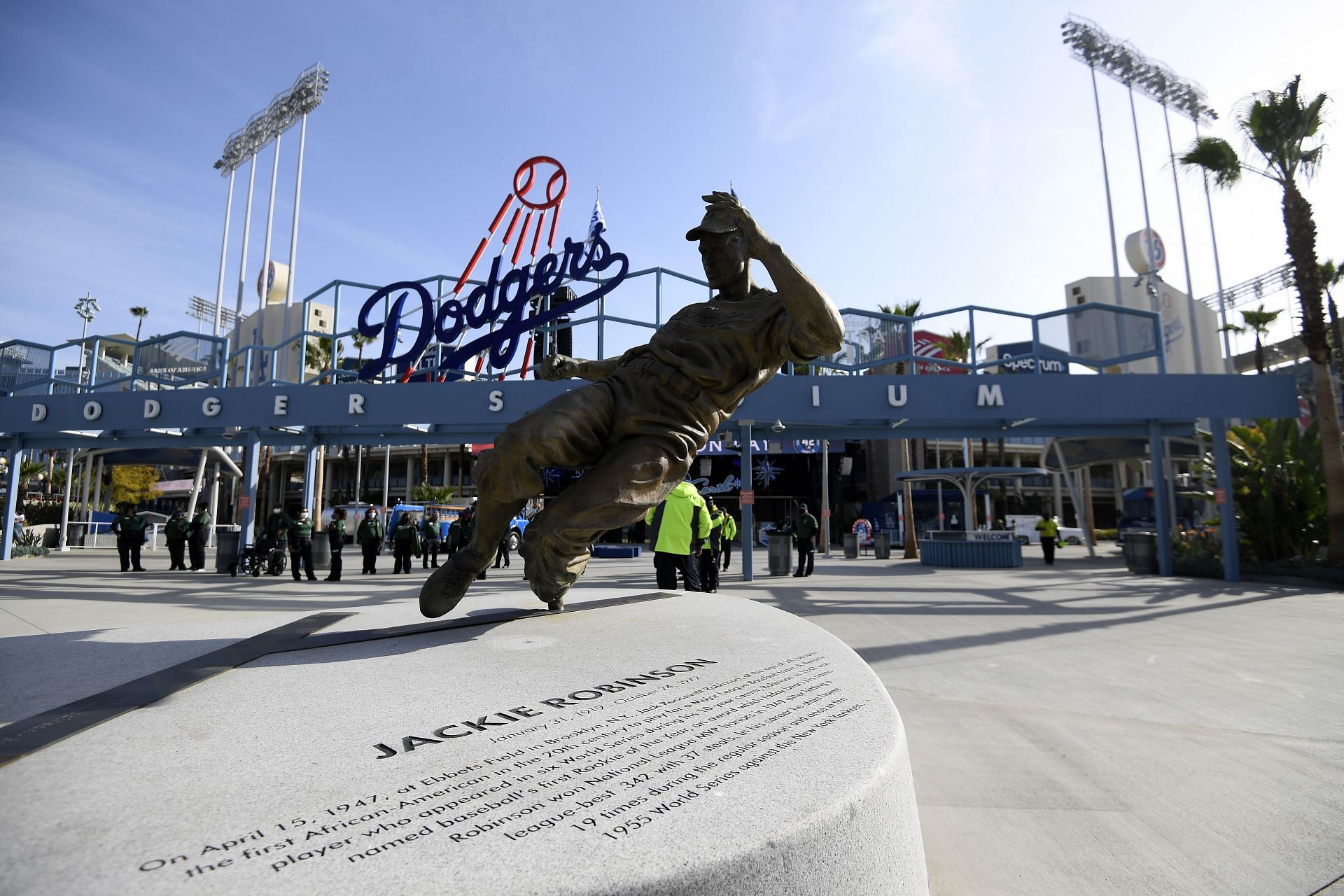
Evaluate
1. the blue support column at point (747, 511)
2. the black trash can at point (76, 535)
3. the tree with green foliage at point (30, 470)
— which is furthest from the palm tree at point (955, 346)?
the tree with green foliage at point (30, 470)

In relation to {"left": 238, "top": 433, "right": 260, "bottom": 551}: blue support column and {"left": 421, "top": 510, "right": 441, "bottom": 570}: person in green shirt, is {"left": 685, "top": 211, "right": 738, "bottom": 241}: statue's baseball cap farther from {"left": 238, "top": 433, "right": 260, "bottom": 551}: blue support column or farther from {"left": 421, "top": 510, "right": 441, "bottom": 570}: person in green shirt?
{"left": 421, "top": 510, "right": 441, "bottom": 570}: person in green shirt

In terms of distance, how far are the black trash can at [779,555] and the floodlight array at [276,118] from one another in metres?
34.4

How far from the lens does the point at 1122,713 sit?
418cm

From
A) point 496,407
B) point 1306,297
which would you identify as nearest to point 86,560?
point 496,407

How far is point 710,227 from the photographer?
3.58 meters

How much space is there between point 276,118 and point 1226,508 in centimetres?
4239

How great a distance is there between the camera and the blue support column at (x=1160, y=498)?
12992 mm

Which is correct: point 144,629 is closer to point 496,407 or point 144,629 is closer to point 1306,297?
point 496,407

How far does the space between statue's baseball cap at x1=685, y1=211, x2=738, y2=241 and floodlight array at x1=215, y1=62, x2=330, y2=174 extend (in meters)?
39.6

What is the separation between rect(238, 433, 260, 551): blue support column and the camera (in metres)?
14.0

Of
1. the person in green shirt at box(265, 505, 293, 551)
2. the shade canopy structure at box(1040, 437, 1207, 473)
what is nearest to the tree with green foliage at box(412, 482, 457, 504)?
the person in green shirt at box(265, 505, 293, 551)

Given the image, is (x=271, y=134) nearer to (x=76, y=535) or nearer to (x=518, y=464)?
(x=76, y=535)

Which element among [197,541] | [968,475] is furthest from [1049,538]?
[197,541]

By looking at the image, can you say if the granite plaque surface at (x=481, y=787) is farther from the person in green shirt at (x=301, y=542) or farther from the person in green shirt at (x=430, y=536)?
the person in green shirt at (x=430, y=536)
